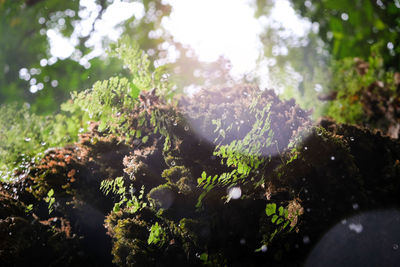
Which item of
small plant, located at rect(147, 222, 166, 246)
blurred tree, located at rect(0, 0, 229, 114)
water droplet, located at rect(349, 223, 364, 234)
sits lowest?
water droplet, located at rect(349, 223, 364, 234)

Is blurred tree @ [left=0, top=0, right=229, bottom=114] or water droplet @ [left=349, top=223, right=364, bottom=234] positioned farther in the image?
blurred tree @ [left=0, top=0, right=229, bottom=114]

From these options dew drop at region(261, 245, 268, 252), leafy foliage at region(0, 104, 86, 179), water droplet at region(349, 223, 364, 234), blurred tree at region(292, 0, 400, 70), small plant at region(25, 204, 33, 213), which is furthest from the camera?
leafy foliage at region(0, 104, 86, 179)

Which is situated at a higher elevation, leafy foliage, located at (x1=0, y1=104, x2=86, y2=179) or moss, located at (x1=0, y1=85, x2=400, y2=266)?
leafy foliage, located at (x1=0, y1=104, x2=86, y2=179)

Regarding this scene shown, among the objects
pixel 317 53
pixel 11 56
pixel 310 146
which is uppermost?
pixel 11 56

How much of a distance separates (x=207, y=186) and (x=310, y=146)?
646mm

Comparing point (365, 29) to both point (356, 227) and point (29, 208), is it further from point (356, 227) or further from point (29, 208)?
point (29, 208)

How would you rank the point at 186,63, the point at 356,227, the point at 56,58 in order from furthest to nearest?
the point at 56,58 → the point at 186,63 → the point at 356,227

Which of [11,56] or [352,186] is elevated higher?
[11,56]

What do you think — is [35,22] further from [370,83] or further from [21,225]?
[370,83]

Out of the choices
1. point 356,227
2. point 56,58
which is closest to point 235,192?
point 356,227

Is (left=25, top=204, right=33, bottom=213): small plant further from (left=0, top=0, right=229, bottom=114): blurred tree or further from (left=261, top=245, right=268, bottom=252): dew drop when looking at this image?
(left=0, top=0, right=229, bottom=114): blurred tree

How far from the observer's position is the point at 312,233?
55.6 inches

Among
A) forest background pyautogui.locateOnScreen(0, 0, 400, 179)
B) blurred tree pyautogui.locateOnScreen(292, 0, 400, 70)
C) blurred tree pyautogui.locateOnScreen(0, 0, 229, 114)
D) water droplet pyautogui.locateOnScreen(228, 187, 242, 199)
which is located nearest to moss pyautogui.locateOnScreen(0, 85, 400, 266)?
water droplet pyautogui.locateOnScreen(228, 187, 242, 199)

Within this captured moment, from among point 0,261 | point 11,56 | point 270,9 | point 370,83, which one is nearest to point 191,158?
point 0,261
